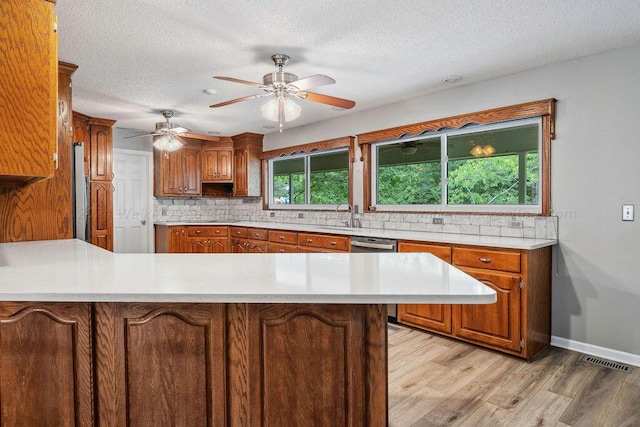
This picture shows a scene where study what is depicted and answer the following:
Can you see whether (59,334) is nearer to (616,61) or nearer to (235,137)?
(616,61)

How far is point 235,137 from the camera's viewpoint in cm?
613

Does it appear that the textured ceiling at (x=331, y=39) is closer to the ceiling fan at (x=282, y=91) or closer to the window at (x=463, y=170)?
the ceiling fan at (x=282, y=91)

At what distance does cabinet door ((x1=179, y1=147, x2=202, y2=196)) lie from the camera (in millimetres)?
6055

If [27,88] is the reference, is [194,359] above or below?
below

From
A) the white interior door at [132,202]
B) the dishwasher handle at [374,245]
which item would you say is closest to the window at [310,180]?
the dishwasher handle at [374,245]

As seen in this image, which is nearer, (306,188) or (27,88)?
(27,88)

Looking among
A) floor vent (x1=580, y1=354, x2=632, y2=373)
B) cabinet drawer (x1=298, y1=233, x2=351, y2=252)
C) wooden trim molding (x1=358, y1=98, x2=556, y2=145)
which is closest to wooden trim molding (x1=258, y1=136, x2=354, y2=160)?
wooden trim molding (x1=358, y1=98, x2=556, y2=145)

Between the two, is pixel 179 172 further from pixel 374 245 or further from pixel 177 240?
pixel 374 245

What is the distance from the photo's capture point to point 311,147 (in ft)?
17.0

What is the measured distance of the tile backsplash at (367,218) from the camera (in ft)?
10.6

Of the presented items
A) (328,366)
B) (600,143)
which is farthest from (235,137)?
(328,366)

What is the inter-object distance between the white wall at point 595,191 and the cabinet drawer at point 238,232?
3.79 metres

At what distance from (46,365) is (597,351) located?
135 inches

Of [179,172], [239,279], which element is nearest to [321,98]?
[239,279]
